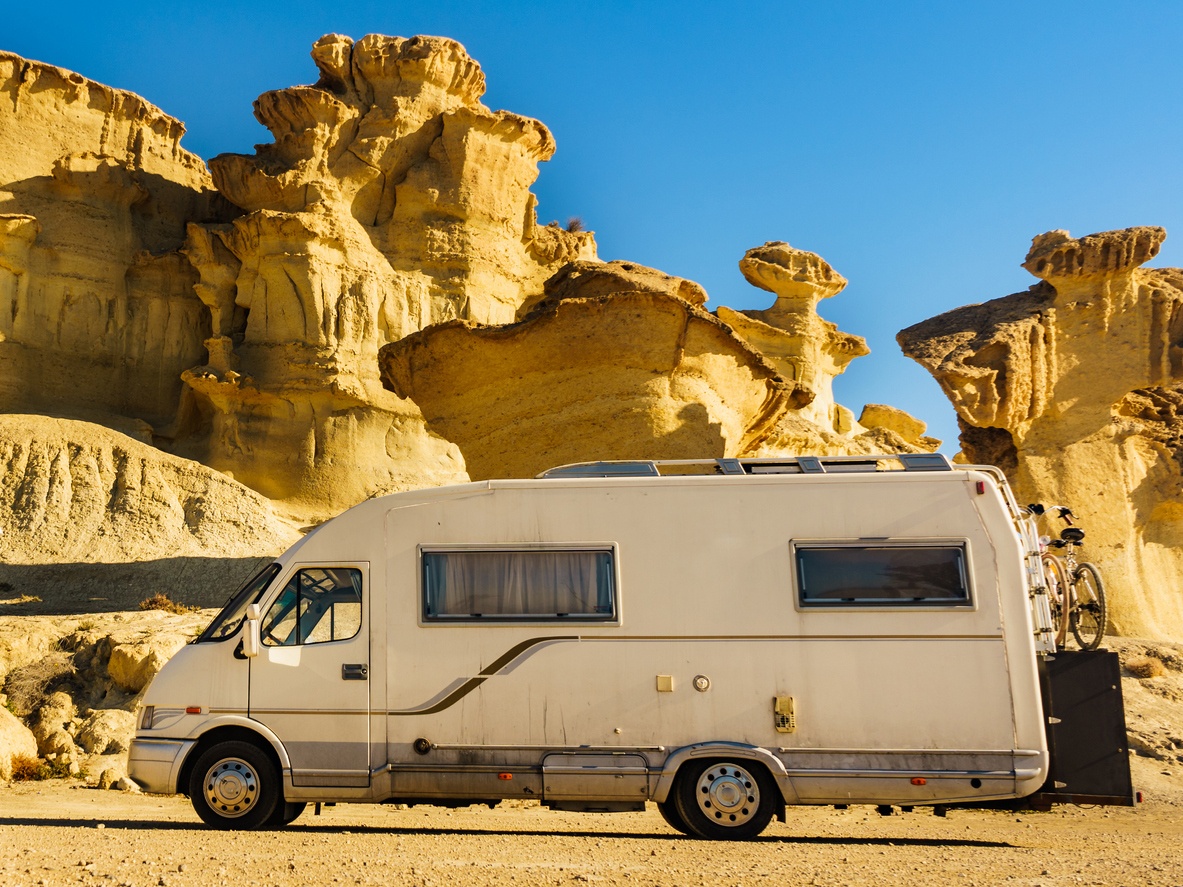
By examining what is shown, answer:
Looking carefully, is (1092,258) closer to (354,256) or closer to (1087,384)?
(1087,384)

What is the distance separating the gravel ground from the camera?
6227 millimetres

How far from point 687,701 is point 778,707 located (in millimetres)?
665

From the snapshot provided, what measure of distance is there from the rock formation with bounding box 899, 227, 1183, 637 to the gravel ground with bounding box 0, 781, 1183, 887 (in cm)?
1202

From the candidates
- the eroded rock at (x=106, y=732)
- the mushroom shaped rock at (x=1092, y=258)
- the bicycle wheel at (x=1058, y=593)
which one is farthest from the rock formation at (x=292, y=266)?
the bicycle wheel at (x=1058, y=593)

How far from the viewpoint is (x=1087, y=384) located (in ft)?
72.8

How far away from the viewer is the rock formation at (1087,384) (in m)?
21.4

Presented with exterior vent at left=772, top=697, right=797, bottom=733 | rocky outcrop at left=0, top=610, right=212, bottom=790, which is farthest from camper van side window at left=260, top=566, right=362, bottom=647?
rocky outcrop at left=0, top=610, right=212, bottom=790

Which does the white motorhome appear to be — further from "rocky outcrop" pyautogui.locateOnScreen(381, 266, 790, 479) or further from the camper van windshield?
"rocky outcrop" pyautogui.locateOnScreen(381, 266, 790, 479)

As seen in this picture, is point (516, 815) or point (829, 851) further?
point (516, 815)

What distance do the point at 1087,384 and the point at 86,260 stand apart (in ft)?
116

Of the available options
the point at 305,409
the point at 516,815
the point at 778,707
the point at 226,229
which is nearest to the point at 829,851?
the point at 778,707

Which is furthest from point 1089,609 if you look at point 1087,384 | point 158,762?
point 1087,384

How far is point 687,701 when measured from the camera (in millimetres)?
7773

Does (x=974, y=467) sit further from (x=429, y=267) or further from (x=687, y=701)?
(x=429, y=267)
